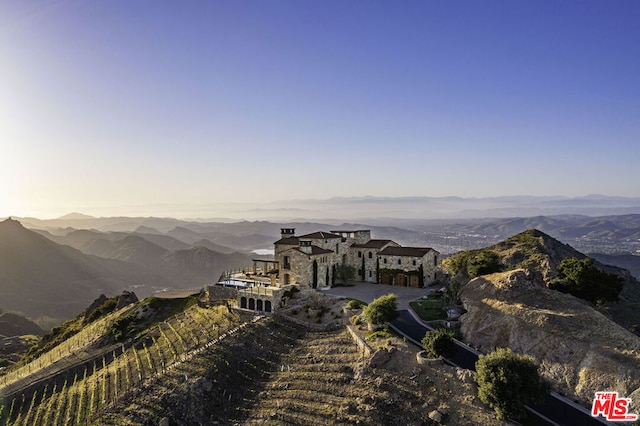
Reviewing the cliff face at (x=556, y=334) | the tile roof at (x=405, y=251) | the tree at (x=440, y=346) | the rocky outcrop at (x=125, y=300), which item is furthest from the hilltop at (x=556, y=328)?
the rocky outcrop at (x=125, y=300)

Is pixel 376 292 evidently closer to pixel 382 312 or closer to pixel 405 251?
pixel 405 251

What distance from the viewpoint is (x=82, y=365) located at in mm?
58156

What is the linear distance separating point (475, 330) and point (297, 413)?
20624 millimetres

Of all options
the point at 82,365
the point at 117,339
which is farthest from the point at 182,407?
the point at 117,339

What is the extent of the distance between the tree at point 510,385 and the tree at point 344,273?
1588 inches

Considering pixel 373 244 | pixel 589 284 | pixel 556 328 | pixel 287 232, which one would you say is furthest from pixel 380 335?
pixel 287 232

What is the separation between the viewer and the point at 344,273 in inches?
2783

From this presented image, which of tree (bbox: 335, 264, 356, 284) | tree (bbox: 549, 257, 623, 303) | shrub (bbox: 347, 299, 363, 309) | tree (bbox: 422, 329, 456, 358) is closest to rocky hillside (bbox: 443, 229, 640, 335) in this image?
tree (bbox: 549, 257, 623, 303)

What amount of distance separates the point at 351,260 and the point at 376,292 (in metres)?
11.4

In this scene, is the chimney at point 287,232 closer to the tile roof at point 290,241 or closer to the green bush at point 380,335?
the tile roof at point 290,241

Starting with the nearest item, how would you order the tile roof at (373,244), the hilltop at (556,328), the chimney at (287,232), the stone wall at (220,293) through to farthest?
1. the hilltop at (556,328)
2. the stone wall at (220,293)
3. the tile roof at (373,244)
4. the chimney at (287,232)

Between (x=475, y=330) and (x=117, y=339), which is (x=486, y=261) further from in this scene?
(x=117, y=339)

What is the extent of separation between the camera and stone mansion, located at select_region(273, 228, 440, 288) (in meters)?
62.7

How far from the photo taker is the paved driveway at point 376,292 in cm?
5725
